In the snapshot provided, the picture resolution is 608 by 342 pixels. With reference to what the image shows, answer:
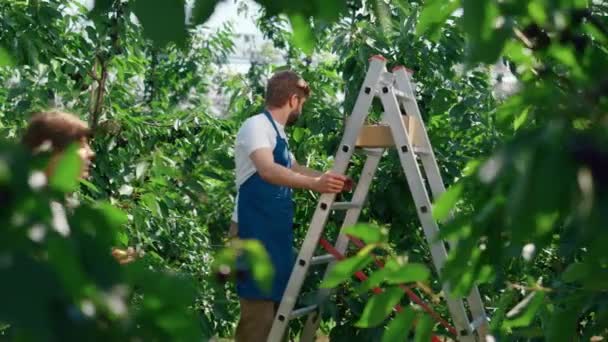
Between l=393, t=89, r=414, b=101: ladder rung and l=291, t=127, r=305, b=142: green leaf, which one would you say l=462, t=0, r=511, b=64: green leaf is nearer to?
l=393, t=89, r=414, b=101: ladder rung

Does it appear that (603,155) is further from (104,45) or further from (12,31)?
(104,45)

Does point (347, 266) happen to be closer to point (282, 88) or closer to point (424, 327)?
point (424, 327)

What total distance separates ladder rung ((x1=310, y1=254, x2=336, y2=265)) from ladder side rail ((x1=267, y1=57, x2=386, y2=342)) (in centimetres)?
5

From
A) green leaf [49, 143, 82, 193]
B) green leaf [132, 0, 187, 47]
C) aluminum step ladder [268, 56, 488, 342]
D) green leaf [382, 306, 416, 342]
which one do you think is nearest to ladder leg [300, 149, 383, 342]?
aluminum step ladder [268, 56, 488, 342]

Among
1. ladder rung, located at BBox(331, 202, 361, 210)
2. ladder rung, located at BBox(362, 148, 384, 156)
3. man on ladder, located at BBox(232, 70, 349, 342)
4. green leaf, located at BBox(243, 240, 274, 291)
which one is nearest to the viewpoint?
green leaf, located at BBox(243, 240, 274, 291)

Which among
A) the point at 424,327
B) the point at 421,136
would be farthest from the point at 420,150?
the point at 424,327

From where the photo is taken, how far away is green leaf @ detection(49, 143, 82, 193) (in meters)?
0.91

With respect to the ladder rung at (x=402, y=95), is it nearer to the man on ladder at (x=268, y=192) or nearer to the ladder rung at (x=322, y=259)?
the man on ladder at (x=268, y=192)

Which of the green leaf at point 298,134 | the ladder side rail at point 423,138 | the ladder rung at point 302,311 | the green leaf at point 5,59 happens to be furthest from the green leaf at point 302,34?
the green leaf at point 298,134

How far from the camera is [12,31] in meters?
4.45

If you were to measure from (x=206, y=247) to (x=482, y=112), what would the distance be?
149 cm

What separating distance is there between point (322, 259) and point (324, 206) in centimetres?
22

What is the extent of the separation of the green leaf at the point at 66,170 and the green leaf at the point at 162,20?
0.18 m

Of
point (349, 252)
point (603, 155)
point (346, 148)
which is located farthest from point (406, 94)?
point (603, 155)
